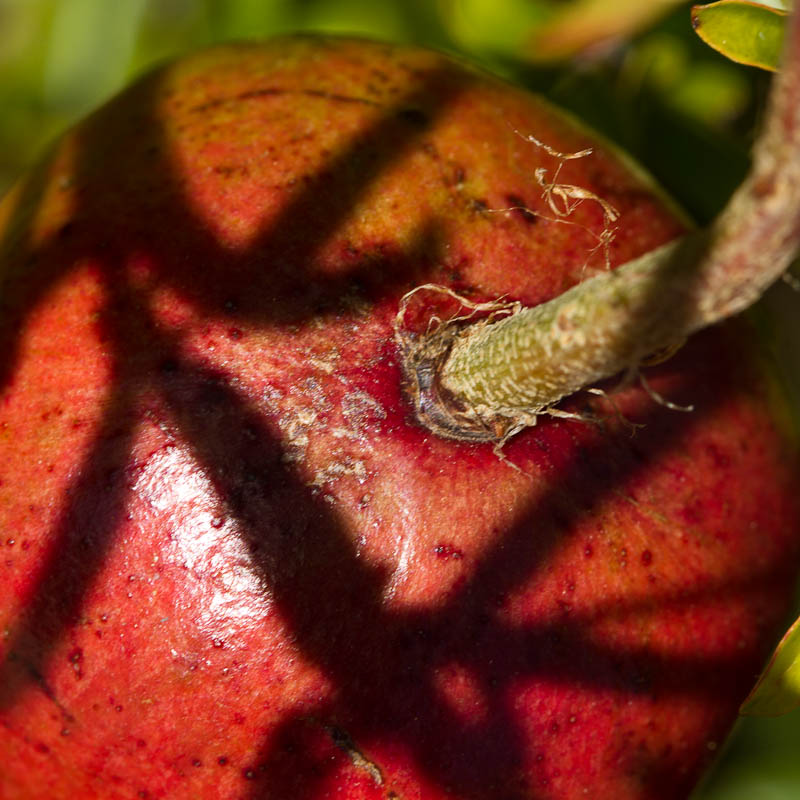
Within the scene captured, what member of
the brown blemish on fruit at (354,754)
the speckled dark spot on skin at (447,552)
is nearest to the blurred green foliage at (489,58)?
the speckled dark spot on skin at (447,552)

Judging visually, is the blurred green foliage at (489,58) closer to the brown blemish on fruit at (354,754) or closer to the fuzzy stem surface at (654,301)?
the fuzzy stem surface at (654,301)

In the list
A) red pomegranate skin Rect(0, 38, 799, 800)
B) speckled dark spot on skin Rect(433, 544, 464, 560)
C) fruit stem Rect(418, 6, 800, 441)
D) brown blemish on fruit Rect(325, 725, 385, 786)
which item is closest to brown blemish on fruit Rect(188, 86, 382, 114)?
red pomegranate skin Rect(0, 38, 799, 800)

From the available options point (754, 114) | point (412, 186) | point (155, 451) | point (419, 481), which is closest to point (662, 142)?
point (754, 114)

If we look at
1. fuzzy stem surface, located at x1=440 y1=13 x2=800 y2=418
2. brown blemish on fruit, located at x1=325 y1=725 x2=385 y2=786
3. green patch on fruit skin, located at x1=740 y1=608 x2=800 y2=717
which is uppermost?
fuzzy stem surface, located at x1=440 y1=13 x2=800 y2=418

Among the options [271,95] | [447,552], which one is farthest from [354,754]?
[271,95]

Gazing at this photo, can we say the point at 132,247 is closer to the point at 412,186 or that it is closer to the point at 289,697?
the point at 412,186

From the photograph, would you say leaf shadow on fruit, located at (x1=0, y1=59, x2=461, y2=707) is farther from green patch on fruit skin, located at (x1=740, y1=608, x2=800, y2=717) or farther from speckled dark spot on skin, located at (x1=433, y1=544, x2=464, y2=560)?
green patch on fruit skin, located at (x1=740, y1=608, x2=800, y2=717)

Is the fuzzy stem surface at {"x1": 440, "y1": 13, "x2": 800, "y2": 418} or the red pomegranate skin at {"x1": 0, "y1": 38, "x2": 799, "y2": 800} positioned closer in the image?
the fuzzy stem surface at {"x1": 440, "y1": 13, "x2": 800, "y2": 418}
